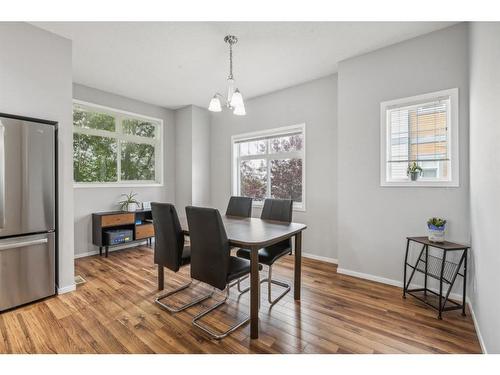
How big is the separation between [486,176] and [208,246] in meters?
1.99

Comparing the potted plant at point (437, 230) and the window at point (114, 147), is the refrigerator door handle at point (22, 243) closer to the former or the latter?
the window at point (114, 147)

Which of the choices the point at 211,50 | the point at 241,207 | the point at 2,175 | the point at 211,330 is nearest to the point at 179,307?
the point at 211,330

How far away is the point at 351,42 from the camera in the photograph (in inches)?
106

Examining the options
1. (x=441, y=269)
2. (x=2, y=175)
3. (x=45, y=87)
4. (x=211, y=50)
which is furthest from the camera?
(x=211, y=50)

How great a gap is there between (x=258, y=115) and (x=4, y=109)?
327 cm

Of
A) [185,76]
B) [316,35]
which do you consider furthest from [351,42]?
[185,76]

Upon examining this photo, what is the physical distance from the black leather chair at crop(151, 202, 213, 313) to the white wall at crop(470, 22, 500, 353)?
2206mm

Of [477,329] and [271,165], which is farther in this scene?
[271,165]

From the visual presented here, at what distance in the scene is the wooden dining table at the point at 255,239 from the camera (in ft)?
6.05

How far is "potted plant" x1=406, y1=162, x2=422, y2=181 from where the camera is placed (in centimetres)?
257

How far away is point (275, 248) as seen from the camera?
8.66 ft

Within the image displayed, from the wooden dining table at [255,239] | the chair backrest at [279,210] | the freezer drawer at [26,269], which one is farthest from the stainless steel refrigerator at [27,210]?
the chair backrest at [279,210]

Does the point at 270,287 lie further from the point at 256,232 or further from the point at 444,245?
the point at 444,245
